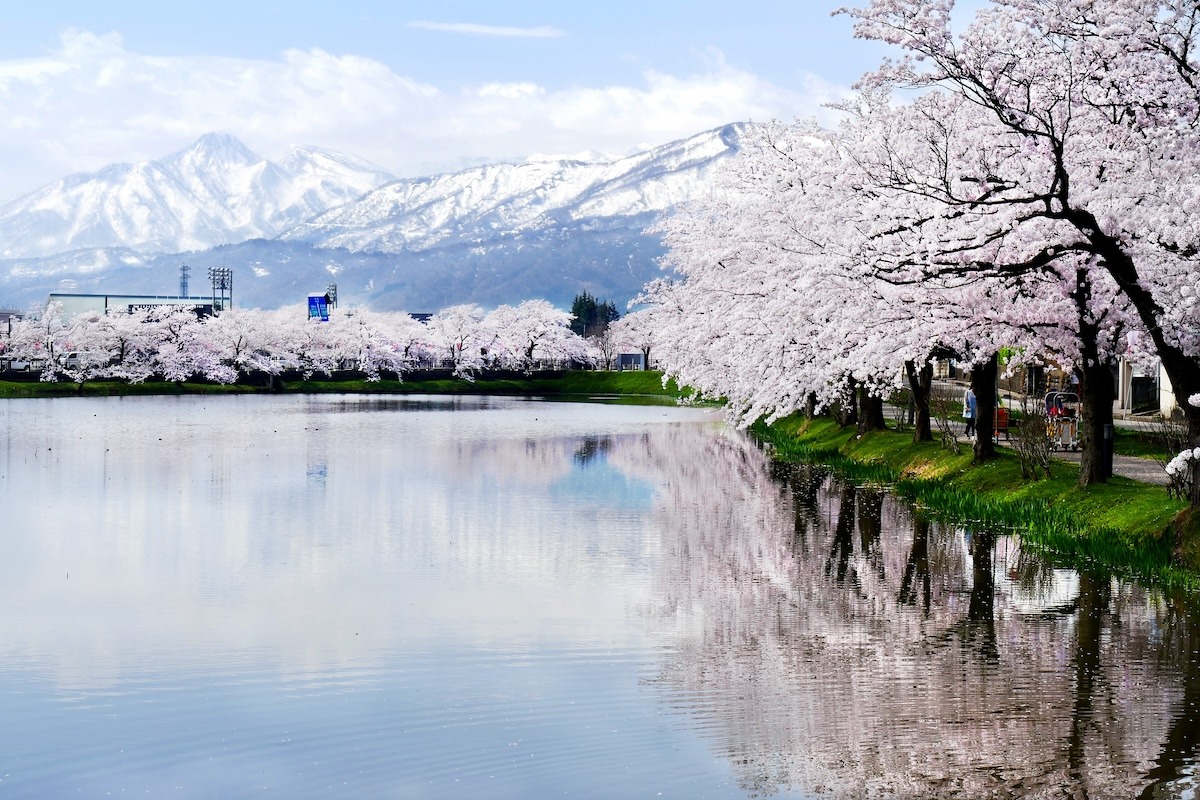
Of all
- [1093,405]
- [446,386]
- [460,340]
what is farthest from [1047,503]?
[460,340]

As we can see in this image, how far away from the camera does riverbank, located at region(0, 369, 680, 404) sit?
10219 cm

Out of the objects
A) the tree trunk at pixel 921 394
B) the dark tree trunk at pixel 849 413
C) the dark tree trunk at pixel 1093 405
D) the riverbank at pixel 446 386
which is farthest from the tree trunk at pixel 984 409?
the riverbank at pixel 446 386

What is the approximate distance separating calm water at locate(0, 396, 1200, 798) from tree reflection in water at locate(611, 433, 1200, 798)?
0.05 metres

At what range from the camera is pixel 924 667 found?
47.1 feet

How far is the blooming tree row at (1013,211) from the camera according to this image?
1733 cm

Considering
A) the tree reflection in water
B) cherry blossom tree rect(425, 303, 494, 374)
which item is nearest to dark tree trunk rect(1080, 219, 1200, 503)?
the tree reflection in water

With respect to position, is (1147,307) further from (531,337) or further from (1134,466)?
(531,337)

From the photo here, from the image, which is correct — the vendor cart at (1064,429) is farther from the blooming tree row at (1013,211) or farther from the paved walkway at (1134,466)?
the blooming tree row at (1013,211)

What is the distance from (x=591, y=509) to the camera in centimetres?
2905

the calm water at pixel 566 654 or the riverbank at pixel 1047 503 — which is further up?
the riverbank at pixel 1047 503

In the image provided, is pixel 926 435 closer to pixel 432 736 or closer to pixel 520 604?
pixel 520 604

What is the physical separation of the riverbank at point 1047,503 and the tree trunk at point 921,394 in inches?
18.7

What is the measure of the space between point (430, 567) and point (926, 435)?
63.3ft

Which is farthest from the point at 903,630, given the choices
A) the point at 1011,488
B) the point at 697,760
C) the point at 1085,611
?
the point at 1011,488
